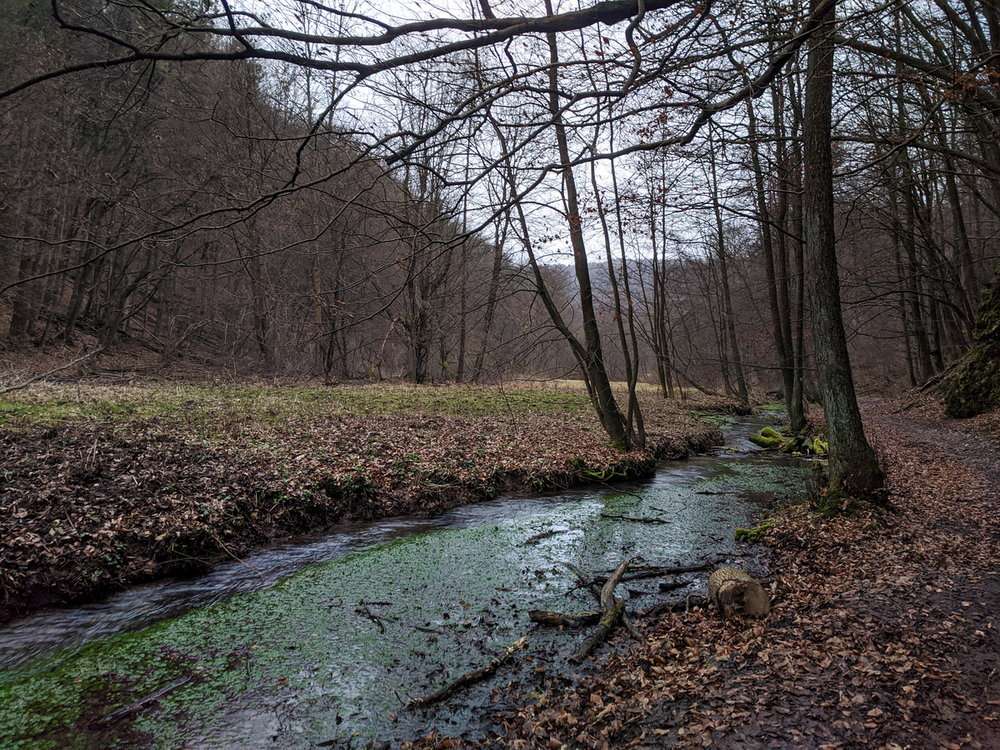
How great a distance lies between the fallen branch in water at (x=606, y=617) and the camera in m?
4.28

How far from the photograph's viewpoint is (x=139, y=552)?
5602mm

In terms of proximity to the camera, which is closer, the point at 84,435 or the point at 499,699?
the point at 499,699

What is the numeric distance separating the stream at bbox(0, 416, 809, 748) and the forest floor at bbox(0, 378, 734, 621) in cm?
42

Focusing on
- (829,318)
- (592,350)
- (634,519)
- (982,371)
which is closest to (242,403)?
(592,350)

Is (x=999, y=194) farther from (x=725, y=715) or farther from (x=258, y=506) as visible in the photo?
(x=258, y=506)

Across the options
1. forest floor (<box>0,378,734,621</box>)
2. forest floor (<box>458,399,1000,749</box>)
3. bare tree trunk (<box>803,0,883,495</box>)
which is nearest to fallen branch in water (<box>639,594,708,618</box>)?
forest floor (<box>458,399,1000,749</box>)

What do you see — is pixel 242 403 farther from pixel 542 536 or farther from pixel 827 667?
pixel 827 667

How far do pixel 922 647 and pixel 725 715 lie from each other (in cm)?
150

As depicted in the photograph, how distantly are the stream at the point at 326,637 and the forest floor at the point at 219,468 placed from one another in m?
0.42

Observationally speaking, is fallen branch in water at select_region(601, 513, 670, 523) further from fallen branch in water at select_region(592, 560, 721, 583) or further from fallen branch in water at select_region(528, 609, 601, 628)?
fallen branch in water at select_region(528, 609, 601, 628)

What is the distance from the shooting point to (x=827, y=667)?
138 inches

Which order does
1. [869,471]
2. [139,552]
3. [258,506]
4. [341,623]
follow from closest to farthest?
[341,623]
[139,552]
[869,471]
[258,506]

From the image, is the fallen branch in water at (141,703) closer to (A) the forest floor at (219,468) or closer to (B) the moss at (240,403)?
(A) the forest floor at (219,468)

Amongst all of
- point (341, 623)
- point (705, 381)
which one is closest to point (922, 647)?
point (341, 623)
